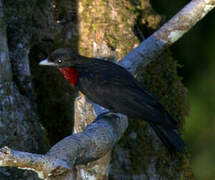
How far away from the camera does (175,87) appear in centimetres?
573

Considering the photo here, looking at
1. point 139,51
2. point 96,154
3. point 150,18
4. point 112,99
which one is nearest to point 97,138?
point 96,154

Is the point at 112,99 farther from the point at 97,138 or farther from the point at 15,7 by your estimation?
the point at 15,7

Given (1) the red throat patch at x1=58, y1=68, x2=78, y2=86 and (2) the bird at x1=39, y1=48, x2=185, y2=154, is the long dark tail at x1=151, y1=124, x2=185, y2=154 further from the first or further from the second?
(1) the red throat patch at x1=58, y1=68, x2=78, y2=86

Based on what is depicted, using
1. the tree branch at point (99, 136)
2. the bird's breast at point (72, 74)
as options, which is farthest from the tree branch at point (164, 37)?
the bird's breast at point (72, 74)

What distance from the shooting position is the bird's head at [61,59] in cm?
476

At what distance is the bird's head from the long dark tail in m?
1.18

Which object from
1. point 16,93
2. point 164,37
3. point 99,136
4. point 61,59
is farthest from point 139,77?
point 99,136

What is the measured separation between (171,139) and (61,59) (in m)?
1.49

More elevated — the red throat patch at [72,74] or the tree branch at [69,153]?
the red throat patch at [72,74]

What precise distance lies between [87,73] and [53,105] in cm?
136

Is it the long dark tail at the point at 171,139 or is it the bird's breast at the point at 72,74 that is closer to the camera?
the long dark tail at the point at 171,139

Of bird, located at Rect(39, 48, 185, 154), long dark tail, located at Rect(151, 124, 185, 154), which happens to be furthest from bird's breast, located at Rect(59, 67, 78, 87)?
long dark tail, located at Rect(151, 124, 185, 154)

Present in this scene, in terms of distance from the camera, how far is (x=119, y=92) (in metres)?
4.58

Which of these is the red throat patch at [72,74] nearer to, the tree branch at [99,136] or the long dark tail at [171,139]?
the tree branch at [99,136]
